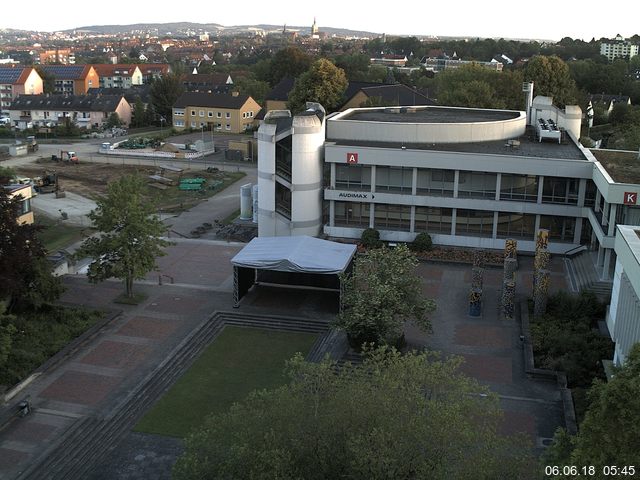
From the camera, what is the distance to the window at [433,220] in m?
43.7

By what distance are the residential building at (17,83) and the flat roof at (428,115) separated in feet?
325

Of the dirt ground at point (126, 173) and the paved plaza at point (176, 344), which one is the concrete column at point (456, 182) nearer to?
the paved plaza at point (176, 344)

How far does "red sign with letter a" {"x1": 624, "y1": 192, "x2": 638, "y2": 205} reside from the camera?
3403 centimetres

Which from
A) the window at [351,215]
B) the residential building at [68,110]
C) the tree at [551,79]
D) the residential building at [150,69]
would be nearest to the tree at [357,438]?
the window at [351,215]

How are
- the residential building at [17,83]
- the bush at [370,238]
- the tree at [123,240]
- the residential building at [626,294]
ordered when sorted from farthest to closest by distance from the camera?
the residential building at [17,83] → the bush at [370,238] → the tree at [123,240] → the residential building at [626,294]

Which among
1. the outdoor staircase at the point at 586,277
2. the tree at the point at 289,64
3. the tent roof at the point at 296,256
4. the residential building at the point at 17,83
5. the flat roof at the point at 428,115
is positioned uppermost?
the tree at the point at 289,64

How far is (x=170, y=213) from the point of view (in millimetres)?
54938

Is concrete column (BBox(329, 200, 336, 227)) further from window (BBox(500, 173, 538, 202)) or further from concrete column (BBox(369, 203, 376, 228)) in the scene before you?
window (BBox(500, 173, 538, 202))

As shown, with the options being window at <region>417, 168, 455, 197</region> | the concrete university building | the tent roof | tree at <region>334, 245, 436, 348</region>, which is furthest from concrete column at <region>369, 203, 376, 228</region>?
tree at <region>334, 245, 436, 348</region>

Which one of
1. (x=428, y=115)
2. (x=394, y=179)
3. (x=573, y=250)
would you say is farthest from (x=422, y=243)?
(x=428, y=115)

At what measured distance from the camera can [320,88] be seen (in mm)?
79000

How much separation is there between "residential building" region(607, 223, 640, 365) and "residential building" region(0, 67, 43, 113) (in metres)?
129

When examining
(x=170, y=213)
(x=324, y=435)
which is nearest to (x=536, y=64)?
(x=170, y=213)

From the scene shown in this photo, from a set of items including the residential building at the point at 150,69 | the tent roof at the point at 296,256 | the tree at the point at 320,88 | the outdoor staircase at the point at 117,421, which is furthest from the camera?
the residential building at the point at 150,69
